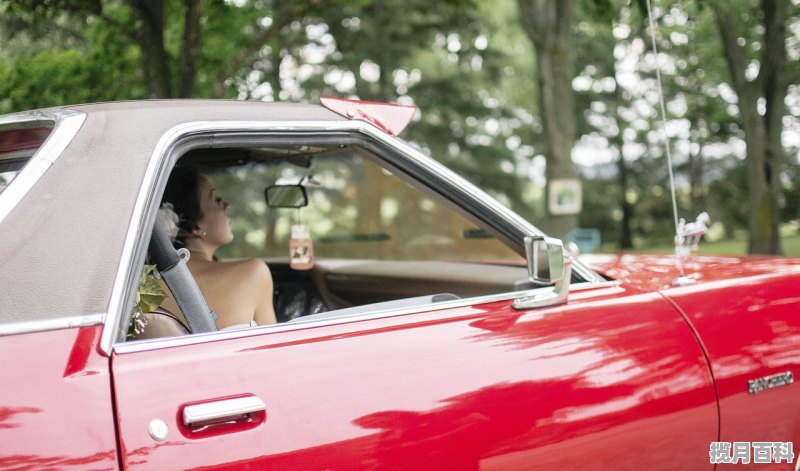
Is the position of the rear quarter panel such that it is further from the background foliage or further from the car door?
the background foliage

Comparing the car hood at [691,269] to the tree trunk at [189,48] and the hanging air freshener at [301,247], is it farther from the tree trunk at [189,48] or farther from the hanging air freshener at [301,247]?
the tree trunk at [189,48]

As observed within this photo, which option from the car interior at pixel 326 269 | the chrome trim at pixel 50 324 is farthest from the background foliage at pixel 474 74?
the chrome trim at pixel 50 324

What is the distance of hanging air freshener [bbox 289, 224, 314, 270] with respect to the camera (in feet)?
11.8

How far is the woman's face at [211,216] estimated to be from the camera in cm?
288

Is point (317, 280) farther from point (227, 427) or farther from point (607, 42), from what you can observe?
point (607, 42)

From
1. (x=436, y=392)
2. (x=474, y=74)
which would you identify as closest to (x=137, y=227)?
(x=436, y=392)

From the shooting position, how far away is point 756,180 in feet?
38.3

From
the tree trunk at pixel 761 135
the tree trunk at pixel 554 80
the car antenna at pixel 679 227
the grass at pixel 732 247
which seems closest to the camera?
the car antenna at pixel 679 227

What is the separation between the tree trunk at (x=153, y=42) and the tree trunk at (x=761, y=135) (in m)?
7.86

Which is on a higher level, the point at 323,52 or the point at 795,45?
the point at 323,52

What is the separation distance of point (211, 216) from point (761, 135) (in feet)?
34.8

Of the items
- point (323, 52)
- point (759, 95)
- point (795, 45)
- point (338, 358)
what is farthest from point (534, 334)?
point (323, 52)

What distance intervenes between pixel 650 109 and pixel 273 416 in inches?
1099

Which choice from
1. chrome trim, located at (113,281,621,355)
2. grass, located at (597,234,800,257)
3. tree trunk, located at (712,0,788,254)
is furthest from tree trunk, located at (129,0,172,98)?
grass, located at (597,234,800,257)
